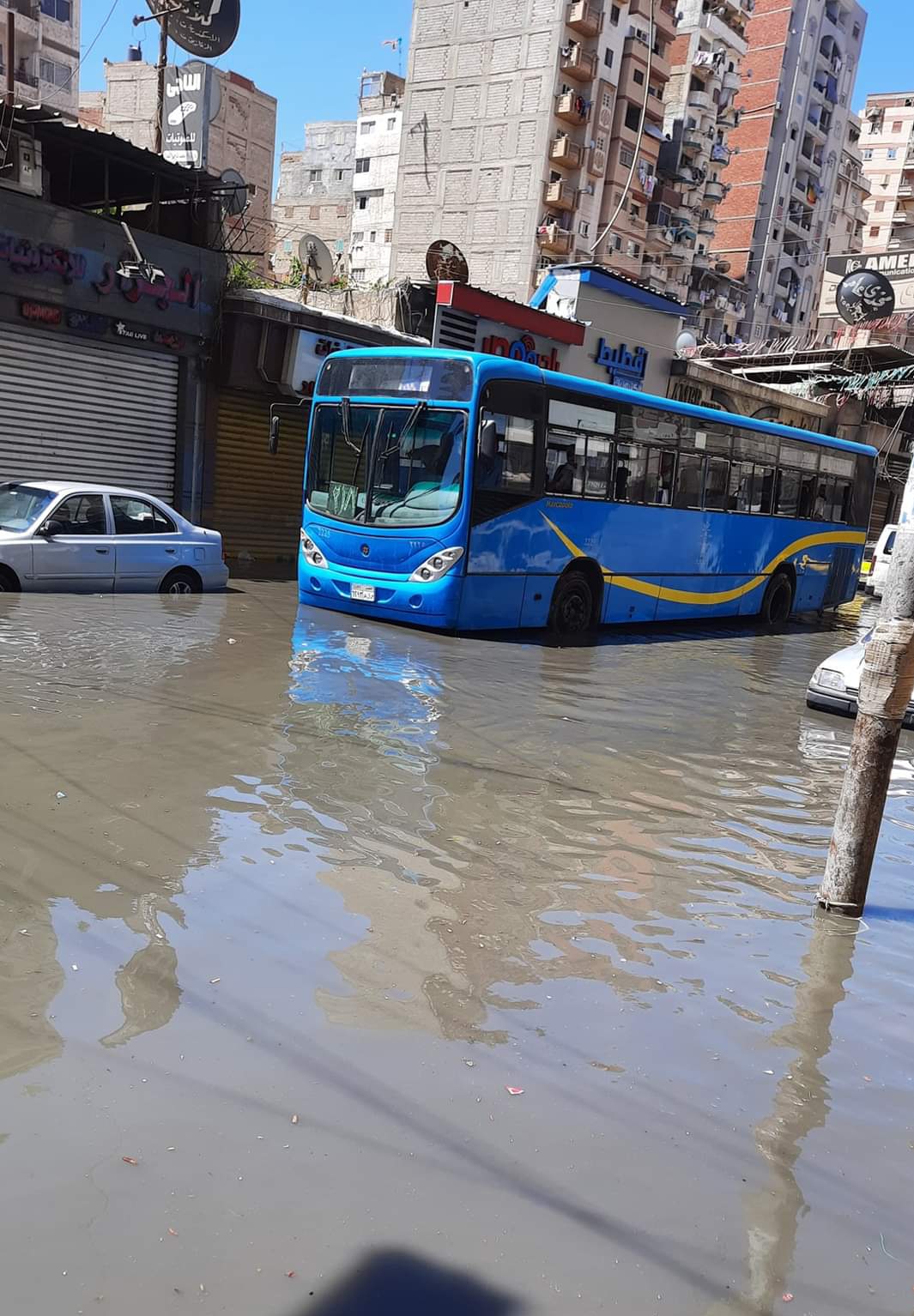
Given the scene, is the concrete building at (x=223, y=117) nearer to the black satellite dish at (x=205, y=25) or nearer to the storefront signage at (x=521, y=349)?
the storefront signage at (x=521, y=349)

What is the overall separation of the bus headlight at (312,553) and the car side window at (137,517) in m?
1.74

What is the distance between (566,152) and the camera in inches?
2098

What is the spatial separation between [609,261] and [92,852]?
196 feet

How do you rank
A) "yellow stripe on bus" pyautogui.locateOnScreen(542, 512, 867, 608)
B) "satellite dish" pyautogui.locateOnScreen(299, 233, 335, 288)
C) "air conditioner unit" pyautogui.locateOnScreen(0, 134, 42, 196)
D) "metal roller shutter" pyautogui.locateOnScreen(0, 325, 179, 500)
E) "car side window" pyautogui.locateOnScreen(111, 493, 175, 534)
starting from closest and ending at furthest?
"car side window" pyautogui.locateOnScreen(111, 493, 175, 534) < "yellow stripe on bus" pyautogui.locateOnScreen(542, 512, 867, 608) < "air conditioner unit" pyautogui.locateOnScreen(0, 134, 42, 196) < "metal roller shutter" pyautogui.locateOnScreen(0, 325, 179, 500) < "satellite dish" pyautogui.locateOnScreen(299, 233, 335, 288)

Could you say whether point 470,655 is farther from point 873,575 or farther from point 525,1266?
point 873,575

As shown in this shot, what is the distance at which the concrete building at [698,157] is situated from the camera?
6412 centimetres

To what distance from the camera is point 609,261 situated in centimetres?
5900

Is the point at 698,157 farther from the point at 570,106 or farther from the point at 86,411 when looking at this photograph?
the point at 86,411

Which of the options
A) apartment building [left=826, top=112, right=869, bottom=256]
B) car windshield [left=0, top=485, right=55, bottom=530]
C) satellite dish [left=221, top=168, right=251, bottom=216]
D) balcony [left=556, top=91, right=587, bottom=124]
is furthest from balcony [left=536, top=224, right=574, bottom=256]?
car windshield [left=0, top=485, right=55, bottom=530]

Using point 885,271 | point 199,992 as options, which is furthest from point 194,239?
point 885,271

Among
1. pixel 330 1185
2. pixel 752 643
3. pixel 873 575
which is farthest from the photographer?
pixel 873 575

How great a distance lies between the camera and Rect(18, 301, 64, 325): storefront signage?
55.6ft

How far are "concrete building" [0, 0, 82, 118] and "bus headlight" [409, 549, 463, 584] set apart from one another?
1719 inches

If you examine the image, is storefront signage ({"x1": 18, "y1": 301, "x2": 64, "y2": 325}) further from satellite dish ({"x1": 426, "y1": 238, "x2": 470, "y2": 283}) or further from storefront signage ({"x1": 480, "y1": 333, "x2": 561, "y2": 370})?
satellite dish ({"x1": 426, "y1": 238, "x2": 470, "y2": 283})
